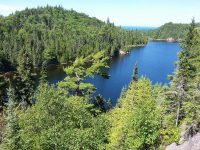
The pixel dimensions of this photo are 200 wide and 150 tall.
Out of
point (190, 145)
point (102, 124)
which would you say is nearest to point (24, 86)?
point (102, 124)

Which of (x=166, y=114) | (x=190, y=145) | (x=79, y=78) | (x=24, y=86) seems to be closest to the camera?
(x=190, y=145)

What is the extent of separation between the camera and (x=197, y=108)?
35781mm

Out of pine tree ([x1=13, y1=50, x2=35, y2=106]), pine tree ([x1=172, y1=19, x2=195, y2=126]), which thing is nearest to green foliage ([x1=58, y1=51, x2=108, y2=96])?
pine tree ([x1=172, y1=19, x2=195, y2=126])

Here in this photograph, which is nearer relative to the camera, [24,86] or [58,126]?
[58,126]

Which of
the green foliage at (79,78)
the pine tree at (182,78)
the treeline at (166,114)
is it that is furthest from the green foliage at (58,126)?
the pine tree at (182,78)

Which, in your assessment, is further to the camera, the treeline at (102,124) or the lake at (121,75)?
the lake at (121,75)

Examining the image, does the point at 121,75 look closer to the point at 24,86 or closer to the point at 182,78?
the point at 24,86

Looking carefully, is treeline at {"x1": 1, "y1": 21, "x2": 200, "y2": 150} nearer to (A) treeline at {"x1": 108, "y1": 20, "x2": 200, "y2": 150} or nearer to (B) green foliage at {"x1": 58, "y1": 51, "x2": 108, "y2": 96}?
(A) treeline at {"x1": 108, "y1": 20, "x2": 200, "y2": 150}

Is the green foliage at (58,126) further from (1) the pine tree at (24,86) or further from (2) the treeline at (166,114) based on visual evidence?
(1) the pine tree at (24,86)

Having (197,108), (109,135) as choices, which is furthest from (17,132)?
(197,108)

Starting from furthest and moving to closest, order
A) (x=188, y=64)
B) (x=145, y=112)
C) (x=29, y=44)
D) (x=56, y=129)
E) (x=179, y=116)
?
(x=29, y=44), (x=179, y=116), (x=188, y=64), (x=145, y=112), (x=56, y=129)

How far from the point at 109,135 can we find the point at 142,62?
147 metres

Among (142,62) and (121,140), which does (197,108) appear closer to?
(121,140)

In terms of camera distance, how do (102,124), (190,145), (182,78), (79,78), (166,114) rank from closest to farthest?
(190,145) < (102,124) < (182,78) < (166,114) < (79,78)
